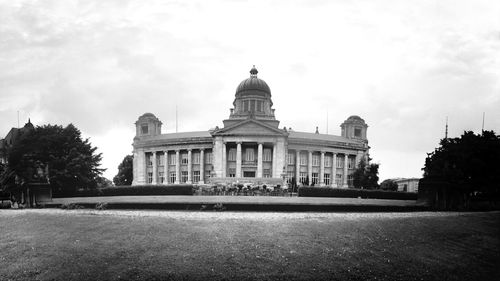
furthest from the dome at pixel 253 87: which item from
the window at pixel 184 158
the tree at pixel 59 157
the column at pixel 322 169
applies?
the tree at pixel 59 157

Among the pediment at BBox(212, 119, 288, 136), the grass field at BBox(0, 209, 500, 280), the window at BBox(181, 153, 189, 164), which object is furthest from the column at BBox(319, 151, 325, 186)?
the grass field at BBox(0, 209, 500, 280)

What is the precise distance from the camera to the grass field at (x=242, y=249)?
52.4 feet

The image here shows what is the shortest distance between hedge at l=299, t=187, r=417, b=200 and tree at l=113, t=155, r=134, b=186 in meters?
62.8

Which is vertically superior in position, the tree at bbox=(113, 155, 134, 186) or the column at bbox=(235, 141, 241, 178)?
the column at bbox=(235, 141, 241, 178)

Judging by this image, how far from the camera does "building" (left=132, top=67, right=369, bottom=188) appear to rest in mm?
73188

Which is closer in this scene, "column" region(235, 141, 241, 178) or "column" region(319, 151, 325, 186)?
"column" region(235, 141, 241, 178)

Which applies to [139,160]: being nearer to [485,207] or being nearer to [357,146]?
[357,146]

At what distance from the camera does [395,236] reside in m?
21.4

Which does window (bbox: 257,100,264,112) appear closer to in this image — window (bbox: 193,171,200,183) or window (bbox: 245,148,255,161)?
window (bbox: 245,148,255,161)

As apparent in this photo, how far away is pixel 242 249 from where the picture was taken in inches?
691

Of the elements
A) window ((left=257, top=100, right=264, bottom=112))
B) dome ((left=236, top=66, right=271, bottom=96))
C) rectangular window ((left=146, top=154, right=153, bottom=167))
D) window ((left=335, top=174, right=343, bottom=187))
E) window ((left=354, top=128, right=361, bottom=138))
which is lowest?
window ((left=335, top=174, right=343, bottom=187))

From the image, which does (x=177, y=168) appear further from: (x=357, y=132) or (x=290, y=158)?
(x=357, y=132)

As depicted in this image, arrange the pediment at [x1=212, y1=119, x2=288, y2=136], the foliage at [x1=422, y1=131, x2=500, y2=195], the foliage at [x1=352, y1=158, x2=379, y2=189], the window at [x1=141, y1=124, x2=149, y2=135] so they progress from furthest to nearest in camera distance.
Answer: the window at [x1=141, y1=124, x2=149, y2=135] < the pediment at [x1=212, y1=119, x2=288, y2=136] < the foliage at [x1=352, y1=158, x2=379, y2=189] < the foliage at [x1=422, y1=131, x2=500, y2=195]

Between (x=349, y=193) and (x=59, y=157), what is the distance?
39.2m
